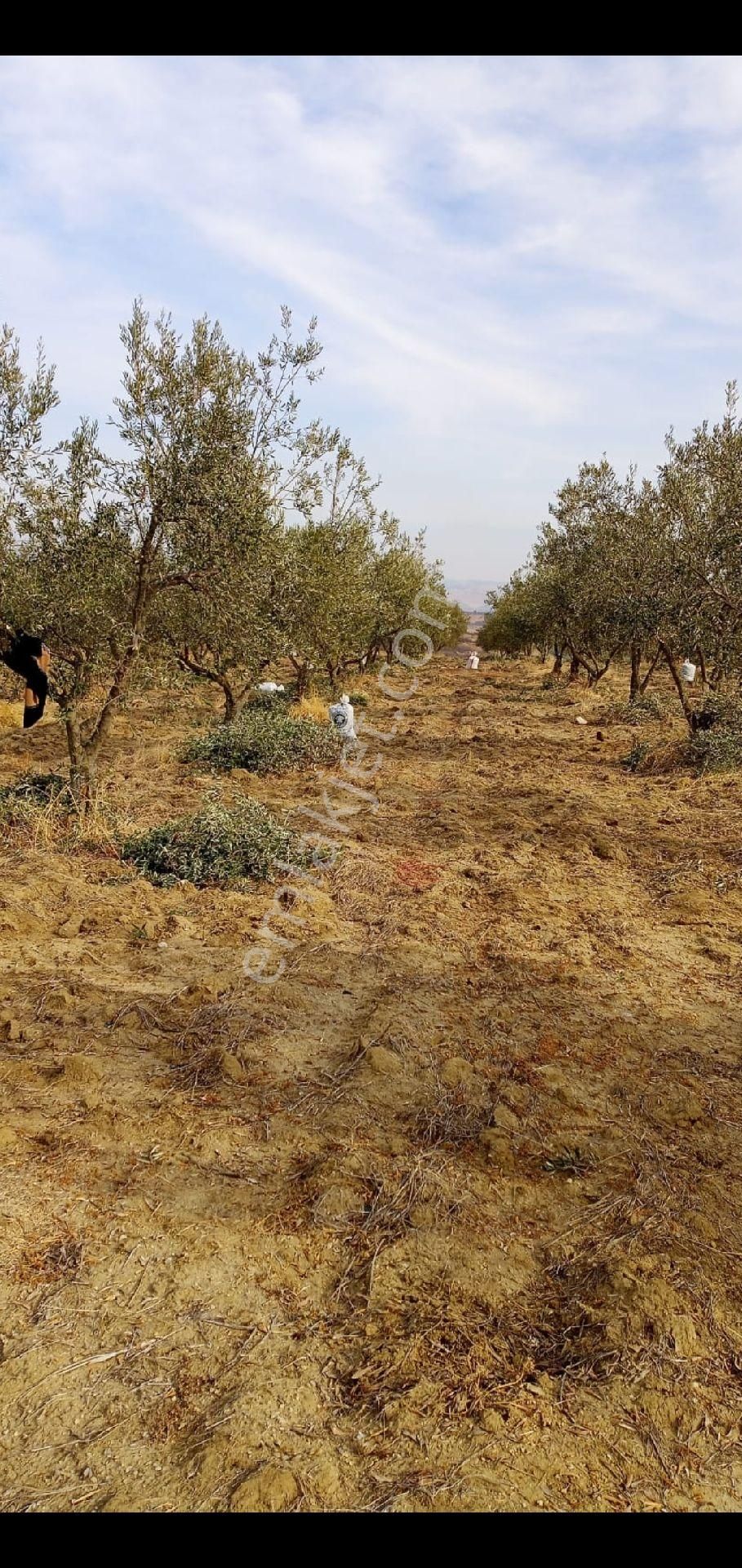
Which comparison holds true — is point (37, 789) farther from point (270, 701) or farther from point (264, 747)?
point (270, 701)

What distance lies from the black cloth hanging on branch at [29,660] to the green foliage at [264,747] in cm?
525

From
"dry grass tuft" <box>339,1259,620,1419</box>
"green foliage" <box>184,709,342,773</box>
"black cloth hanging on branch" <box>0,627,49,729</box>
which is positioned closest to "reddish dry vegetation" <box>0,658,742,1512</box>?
"dry grass tuft" <box>339,1259,620,1419</box>

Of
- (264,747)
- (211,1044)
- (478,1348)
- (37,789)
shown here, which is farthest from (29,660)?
(478,1348)

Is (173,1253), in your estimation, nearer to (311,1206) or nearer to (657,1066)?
(311,1206)

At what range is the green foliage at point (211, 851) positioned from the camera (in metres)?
9.02

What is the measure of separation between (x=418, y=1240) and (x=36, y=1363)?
1.86 meters

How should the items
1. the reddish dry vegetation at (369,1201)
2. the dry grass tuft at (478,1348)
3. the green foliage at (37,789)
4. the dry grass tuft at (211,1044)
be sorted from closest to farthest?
the reddish dry vegetation at (369,1201) → the dry grass tuft at (478,1348) → the dry grass tuft at (211,1044) → the green foliage at (37,789)

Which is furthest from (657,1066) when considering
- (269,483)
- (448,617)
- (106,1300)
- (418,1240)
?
(448,617)

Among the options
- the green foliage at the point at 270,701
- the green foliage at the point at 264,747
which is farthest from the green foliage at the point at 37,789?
the green foliage at the point at 270,701

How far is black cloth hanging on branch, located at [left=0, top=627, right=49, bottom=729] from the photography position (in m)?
9.12

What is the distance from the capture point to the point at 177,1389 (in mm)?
3104

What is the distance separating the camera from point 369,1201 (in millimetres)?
4238

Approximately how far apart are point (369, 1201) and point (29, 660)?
7.53m

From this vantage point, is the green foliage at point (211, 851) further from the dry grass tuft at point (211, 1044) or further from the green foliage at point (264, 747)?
the green foliage at point (264, 747)
